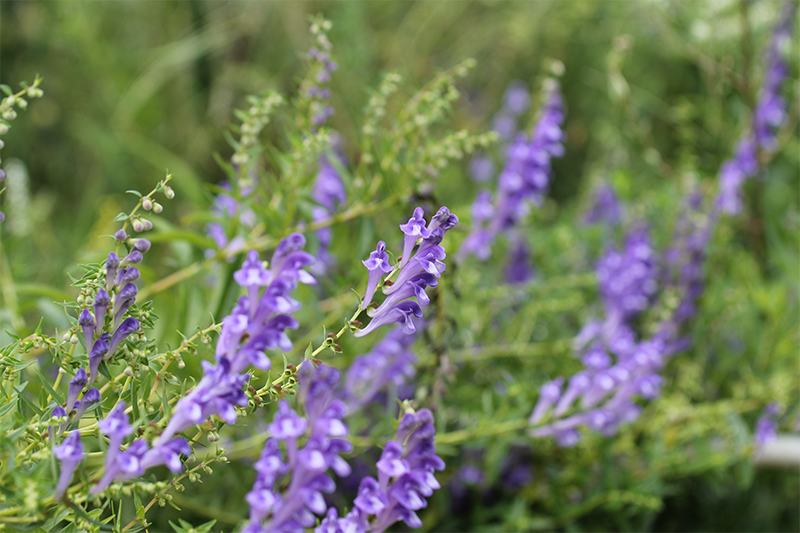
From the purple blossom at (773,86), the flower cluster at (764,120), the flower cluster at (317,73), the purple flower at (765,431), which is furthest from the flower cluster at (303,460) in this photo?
the purple blossom at (773,86)

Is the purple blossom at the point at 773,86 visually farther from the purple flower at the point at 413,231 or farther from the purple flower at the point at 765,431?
the purple flower at the point at 413,231

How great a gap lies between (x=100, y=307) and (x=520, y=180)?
0.61 meters

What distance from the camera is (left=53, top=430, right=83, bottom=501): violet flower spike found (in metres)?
0.32

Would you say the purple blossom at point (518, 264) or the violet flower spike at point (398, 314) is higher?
the purple blossom at point (518, 264)

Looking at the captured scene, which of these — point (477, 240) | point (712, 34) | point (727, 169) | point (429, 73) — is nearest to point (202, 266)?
point (477, 240)

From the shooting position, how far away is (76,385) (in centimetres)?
38

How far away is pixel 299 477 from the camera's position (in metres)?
0.36

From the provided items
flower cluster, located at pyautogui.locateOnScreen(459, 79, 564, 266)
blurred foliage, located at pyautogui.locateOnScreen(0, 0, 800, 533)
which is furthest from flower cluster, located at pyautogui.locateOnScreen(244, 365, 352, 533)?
flower cluster, located at pyautogui.locateOnScreen(459, 79, 564, 266)

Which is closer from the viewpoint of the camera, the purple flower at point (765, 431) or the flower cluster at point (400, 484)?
the flower cluster at point (400, 484)

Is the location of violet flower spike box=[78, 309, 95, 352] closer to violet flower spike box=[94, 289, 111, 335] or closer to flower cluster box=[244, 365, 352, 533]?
violet flower spike box=[94, 289, 111, 335]

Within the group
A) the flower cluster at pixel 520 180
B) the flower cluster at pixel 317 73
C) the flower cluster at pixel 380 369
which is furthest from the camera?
the flower cluster at pixel 520 180

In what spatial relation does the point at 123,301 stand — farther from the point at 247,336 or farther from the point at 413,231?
the point at 413,231

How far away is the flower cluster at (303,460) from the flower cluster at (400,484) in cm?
3

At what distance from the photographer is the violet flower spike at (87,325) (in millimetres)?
377
